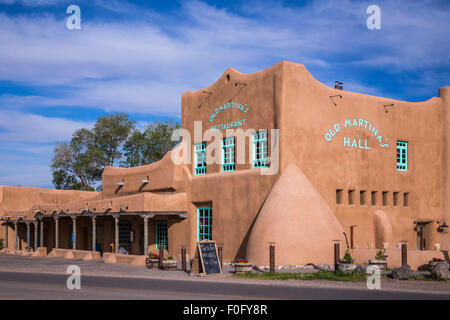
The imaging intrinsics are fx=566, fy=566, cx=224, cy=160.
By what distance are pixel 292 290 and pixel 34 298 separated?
22.4 feet

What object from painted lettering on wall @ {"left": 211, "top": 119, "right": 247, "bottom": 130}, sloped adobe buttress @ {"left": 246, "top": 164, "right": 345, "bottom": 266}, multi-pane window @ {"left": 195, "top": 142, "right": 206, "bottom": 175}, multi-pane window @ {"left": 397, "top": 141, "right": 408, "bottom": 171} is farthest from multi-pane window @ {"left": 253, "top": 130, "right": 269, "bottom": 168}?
multi-pane window @ {"left": 397, "top": 141, "right": 408, "bottom": 171}

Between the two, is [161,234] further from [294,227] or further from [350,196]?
[350,196]

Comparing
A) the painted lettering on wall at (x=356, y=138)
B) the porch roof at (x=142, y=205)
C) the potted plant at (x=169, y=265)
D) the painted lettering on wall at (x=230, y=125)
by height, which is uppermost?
the painted lettering on wall at (x=230, y=125)

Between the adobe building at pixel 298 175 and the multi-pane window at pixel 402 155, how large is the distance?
0.06 m

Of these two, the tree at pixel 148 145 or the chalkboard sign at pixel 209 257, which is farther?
the tree at pixel 148 145

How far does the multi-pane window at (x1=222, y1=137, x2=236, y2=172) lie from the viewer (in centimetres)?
2893

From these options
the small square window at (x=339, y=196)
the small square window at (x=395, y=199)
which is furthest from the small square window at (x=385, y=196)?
the small square window at (x=339, y=196)

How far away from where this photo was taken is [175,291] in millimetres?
15219

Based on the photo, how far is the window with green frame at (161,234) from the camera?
32.5 meters

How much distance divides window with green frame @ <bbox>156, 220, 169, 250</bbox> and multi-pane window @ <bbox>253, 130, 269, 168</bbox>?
26.0 ft

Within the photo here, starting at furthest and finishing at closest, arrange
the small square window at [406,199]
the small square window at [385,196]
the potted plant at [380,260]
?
the small square window at [406,199]
the small square window at [385,196]
the potted plant at [380,260]

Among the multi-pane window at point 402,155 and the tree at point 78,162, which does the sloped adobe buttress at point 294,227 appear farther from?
the tree at point 78,162

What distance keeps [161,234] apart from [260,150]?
29.8 ft

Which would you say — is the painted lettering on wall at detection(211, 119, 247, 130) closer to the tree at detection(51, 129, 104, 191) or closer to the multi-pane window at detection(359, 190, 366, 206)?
the multi-pane window at detection(359, 190, 366, 206)
